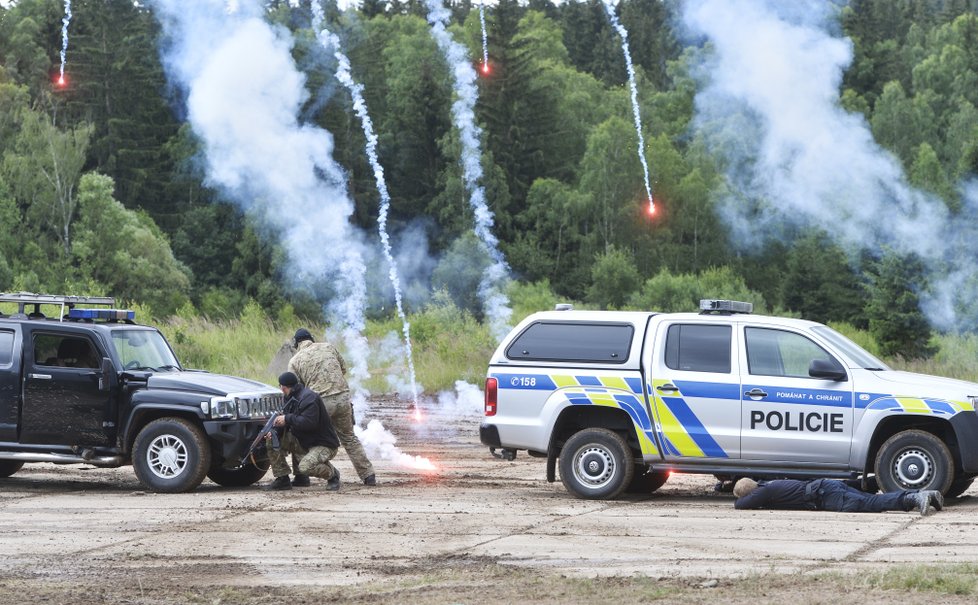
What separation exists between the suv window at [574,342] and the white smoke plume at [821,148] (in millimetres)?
24397

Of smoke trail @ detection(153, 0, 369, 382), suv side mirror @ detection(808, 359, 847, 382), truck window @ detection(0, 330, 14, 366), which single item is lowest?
suv side mirror @ detection(808, 359, 847, 382)

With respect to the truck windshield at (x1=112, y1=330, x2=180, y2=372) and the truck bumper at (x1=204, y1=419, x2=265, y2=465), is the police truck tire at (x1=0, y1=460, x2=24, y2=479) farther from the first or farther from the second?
the truck bumper at (x1=204, y1=419, x2=265, y2=465)

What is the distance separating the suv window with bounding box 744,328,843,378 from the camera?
14.3 meters

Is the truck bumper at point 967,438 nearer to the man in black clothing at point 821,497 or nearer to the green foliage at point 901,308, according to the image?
the man in black clothing at point 821,497

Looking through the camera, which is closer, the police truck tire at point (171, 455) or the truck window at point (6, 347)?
the police truck tire at point (171, 455)

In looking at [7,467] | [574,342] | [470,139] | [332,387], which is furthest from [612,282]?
[574,342]

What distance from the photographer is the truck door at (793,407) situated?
14062 millimetres

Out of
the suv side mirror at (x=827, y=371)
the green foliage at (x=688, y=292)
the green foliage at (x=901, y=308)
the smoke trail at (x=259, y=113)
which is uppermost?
the smoke trail at (x=259, y=113)

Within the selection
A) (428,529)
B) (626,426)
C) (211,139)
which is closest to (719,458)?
(626,426)

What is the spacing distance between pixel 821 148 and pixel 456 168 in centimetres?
3019

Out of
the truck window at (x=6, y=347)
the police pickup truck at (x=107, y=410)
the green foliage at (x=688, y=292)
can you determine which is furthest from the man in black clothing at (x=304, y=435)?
the green foliage at (x=688, y=292)

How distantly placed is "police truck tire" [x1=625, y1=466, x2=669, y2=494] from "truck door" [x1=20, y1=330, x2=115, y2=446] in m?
5.66

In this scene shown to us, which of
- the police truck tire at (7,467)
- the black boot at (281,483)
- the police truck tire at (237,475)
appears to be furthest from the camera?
the police truck tire at (7,467)

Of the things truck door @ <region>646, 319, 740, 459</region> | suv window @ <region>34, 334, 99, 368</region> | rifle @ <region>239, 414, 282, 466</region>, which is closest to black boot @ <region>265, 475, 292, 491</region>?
rifle @ <region>239, 414, 282, 466</region>
